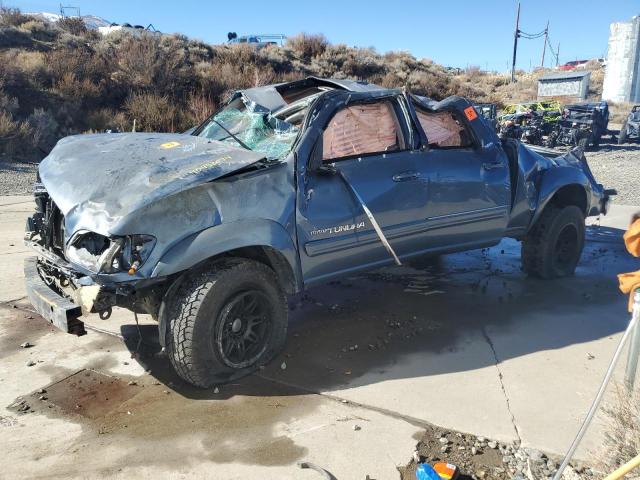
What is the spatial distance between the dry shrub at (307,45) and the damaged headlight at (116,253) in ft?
80.4

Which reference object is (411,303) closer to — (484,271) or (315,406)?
(484,271)

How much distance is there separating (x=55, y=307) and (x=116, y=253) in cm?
55

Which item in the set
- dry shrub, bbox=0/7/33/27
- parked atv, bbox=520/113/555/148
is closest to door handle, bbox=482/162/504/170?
parked atv, bbox=520/113/555/148

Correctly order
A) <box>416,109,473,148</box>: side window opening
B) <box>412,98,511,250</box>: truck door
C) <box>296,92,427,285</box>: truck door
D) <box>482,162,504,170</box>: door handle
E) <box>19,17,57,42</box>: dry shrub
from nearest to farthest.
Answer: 1. <box>296,92,427,285</box>: truck door
2. <box>412,98,511,250</box>: truck door
3. <box>416,109,473,148</box>: side window opening
4. <box>482,162,504,170</box>: door handle
5. <box>19,17,57,42</box>: dry shrub

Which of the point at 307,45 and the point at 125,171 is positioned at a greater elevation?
the point at 307,45

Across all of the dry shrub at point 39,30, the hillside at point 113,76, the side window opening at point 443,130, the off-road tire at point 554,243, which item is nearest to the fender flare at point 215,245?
the side window opening at point 443,130

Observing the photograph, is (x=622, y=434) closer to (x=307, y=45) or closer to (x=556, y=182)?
(x=556, y=182)

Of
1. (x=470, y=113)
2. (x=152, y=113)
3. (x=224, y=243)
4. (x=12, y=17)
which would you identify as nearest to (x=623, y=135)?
(x=152, y=113)

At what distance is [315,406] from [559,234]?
11.2 ft

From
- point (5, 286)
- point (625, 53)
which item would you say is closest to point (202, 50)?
point (5, 286)

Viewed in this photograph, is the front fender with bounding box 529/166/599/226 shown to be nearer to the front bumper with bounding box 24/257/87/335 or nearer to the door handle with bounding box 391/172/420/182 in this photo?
the door handle with bounding box 391/172/420/182

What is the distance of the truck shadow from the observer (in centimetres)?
381

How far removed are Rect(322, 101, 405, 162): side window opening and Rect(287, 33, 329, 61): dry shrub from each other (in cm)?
2311

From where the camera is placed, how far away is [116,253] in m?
3.04
